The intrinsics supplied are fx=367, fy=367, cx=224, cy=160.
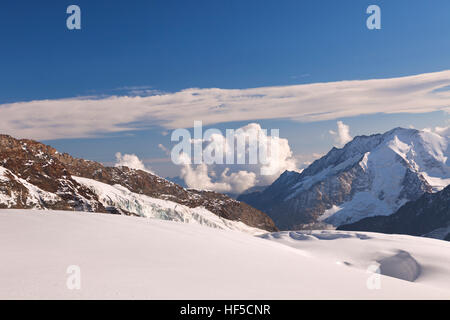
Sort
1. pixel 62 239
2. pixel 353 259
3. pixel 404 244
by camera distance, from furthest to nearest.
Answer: pixel 404 244
pixel 353 259
pixel 62 239

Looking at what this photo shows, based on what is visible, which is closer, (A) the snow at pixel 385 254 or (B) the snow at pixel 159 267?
(B) the snow at pixel 159 267

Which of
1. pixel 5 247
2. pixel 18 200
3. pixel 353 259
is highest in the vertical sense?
pixel 18 200

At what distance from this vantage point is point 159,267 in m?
14.4

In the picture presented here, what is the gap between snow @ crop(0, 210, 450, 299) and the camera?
37.7 feet

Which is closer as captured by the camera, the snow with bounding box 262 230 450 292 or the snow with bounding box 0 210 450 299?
the snow with bounding box 0 210 450 299

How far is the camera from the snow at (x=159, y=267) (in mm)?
11492

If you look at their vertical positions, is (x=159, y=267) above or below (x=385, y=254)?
above

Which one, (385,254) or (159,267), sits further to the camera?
(385,254)
